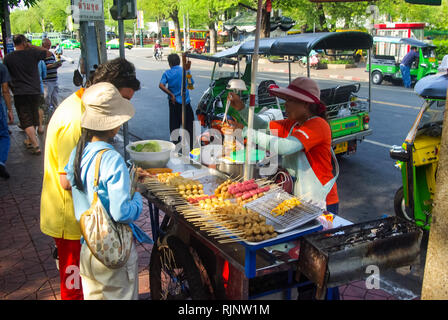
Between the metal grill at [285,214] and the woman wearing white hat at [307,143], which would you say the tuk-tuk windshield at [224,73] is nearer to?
the woman wearing white hat at [307,143]

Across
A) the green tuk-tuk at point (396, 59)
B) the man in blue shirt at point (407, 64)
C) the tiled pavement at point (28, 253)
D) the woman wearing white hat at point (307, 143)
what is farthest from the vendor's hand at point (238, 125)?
the man in blue shirt at point (407, 64)

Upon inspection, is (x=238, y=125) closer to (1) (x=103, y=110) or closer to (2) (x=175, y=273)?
(2) (x=175, y=273)

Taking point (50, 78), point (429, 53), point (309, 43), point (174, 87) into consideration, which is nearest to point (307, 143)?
point (309, 43)

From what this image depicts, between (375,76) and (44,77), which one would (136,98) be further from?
(375,76)

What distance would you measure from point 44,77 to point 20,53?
2177mm

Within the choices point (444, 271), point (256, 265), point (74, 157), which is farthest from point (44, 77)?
point (444, 271)

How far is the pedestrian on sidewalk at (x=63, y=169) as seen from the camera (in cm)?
294

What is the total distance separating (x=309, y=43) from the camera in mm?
7008

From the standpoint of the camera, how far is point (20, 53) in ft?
27.8

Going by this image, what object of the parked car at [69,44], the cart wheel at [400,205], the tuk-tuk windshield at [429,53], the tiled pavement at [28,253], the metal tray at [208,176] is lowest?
the tiled pavement at [28,253]

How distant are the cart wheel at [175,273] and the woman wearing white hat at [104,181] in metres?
0.41

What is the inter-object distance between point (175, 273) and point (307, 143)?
1469 mm

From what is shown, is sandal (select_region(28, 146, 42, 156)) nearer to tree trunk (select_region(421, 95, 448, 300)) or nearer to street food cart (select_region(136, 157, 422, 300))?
street food cart (select_region(136, 157, 422, 300))

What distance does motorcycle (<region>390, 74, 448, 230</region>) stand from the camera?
477cm
